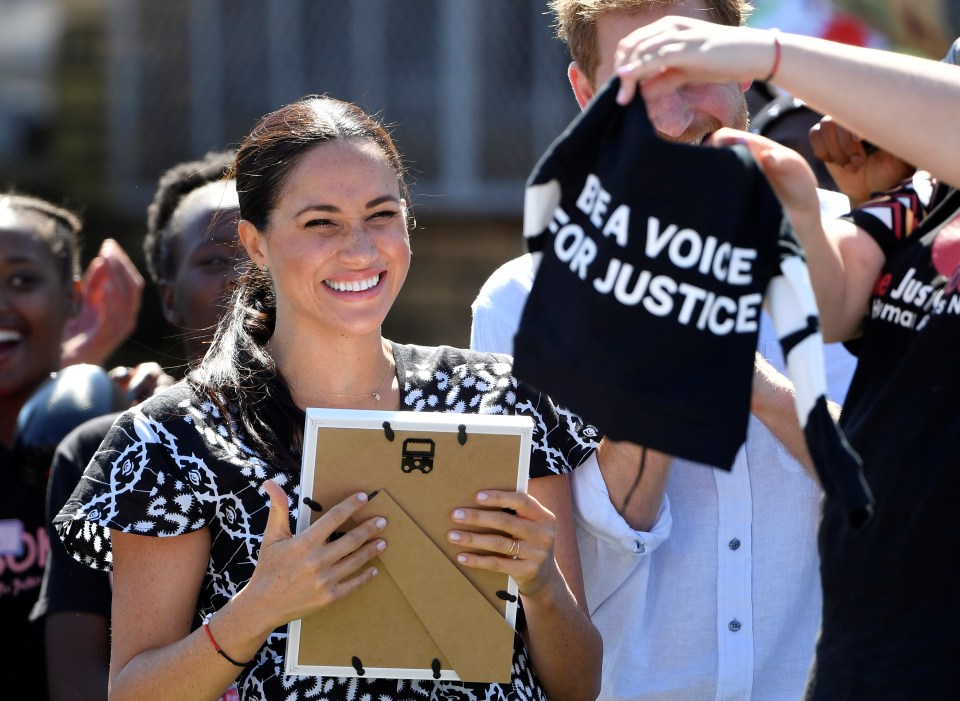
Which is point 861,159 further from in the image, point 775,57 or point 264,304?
point 264,304

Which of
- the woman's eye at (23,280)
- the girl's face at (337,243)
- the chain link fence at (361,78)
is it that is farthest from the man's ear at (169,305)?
the chain link fence at (361,78)

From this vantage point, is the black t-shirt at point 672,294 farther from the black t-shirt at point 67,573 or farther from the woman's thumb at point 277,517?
the black t-shirt at point 67,573

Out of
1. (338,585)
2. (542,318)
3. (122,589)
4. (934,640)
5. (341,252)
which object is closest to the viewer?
(934,640)

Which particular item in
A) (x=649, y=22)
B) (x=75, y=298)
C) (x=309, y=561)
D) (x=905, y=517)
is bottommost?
(x=75, y=298)

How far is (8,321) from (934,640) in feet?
9.09

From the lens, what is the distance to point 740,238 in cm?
183

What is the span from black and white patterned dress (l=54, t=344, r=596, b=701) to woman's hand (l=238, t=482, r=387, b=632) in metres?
0.17

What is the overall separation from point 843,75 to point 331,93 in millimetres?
7039

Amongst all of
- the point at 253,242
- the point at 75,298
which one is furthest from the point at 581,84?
the point at 75,298

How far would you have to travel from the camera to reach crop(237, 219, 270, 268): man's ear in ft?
8.79

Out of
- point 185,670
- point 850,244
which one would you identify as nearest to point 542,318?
point 850,244

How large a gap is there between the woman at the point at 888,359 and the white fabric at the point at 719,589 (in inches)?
28.9

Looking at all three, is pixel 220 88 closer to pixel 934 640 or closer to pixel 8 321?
pixel 8 321

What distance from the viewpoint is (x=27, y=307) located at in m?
3.77
